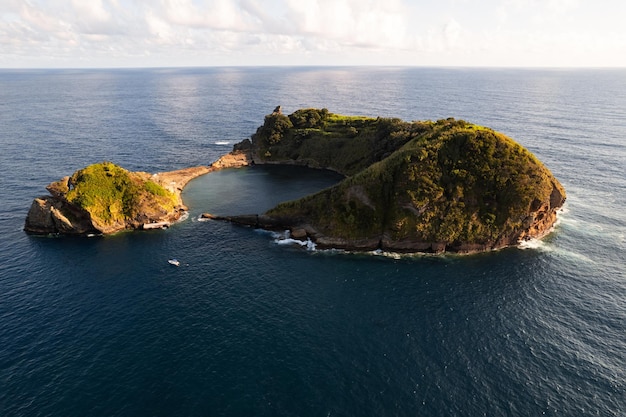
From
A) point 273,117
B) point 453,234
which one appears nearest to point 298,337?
point 453,234

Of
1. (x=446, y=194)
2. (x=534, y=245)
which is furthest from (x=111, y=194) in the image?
(x=534, y=245)

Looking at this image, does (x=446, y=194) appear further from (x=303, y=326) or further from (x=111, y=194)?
(x=111, y=194)

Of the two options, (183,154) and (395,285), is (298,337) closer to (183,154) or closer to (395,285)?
(395,285)

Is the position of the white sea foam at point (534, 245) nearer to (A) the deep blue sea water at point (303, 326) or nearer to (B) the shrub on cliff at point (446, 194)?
(A) the deep blue sea water at point (303, 326)

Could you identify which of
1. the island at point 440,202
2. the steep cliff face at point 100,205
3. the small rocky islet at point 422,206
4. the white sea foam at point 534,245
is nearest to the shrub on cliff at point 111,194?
the steep cliff face at point 100,205

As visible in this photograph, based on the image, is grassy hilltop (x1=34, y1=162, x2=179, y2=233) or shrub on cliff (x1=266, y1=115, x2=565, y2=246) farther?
grassy hilltop (x1=34, y1=162, x2=179, y2=233)

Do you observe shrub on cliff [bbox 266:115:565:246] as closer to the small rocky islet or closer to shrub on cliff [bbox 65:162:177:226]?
the small rocky islet

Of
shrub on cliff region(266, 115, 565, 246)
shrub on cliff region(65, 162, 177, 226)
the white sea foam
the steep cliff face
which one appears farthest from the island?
shrub on cliff region(65, 162, 177, 226)

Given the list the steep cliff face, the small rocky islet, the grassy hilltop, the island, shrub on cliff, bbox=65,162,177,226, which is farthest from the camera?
shrub on cliff, bbox=65,162,177,226
